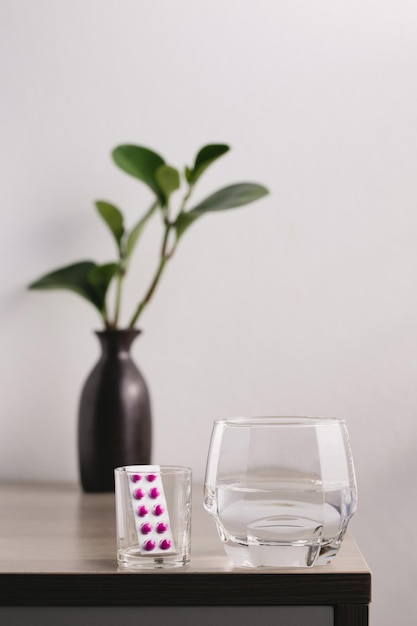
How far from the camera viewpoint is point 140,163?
149 cm

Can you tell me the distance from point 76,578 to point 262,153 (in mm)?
1021

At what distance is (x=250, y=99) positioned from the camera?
1667mm

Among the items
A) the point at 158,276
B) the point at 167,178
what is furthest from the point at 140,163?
the point at 158,276

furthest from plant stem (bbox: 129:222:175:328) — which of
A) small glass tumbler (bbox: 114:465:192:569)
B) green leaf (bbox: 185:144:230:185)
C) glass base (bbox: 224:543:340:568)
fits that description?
→ glass base (bbox: 224:543:340:568)

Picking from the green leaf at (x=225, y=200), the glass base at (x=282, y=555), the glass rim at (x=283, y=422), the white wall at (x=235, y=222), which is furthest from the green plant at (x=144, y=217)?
the glass base at (x=282, y=555)

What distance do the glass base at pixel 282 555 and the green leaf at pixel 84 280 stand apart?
2.45 ft

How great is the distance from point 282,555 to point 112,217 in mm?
842

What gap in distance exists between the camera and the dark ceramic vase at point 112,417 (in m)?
1.46

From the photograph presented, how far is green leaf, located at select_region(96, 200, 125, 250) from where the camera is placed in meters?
1.54

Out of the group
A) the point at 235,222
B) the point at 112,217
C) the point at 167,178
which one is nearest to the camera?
the point at 167,178

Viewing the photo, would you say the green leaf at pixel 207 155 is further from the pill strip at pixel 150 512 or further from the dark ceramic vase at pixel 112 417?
the pill strip at pixel 150 512

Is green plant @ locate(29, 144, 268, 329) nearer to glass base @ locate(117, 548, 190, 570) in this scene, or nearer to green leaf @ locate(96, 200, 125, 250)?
green leaf @ locate(96, 200, 125, 250)

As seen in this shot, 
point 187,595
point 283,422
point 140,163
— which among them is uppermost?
point 140,163

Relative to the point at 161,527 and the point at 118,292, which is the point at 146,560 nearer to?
the point at 161,527
